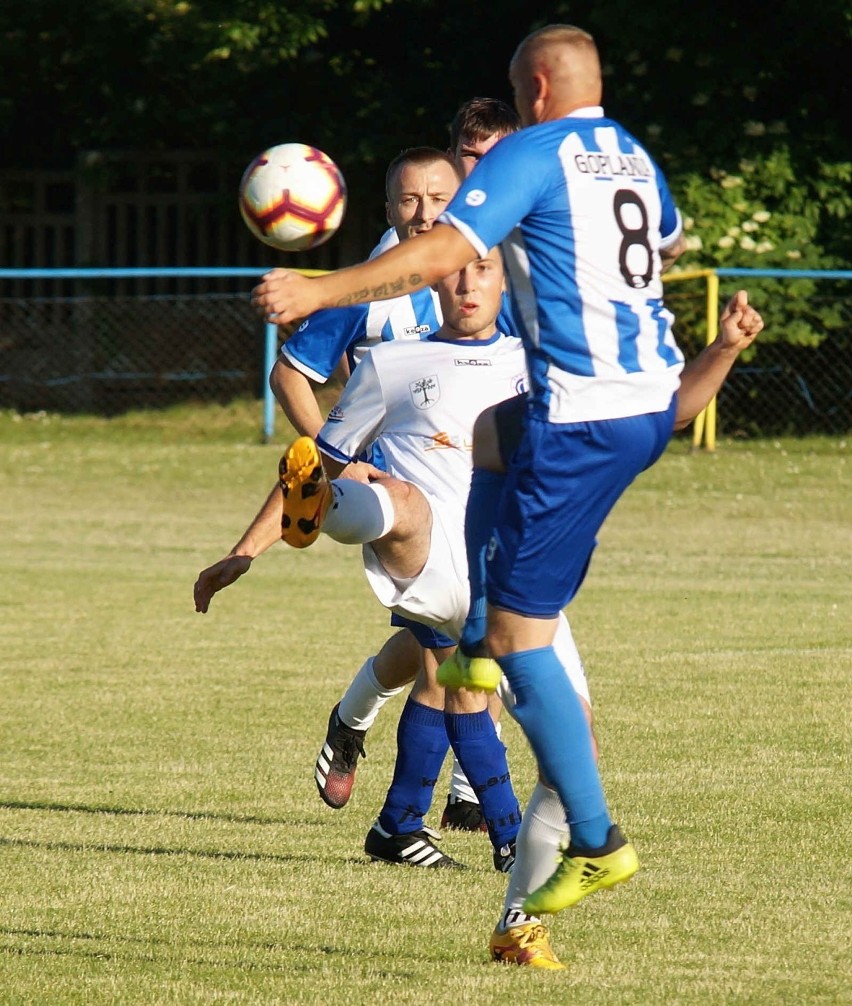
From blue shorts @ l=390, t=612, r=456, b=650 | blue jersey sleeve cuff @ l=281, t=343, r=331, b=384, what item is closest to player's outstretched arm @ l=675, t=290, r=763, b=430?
blue shorts @ l=390, t=612, r=456, b=650

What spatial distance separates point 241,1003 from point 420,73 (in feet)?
62.5

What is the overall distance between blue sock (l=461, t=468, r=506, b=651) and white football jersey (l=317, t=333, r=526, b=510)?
83cm

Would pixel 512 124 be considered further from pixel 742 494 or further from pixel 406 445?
pixel 742 494

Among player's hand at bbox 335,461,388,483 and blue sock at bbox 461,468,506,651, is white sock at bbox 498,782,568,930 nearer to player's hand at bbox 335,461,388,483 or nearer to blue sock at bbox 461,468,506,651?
blue sock at bbox 461,468,506,651

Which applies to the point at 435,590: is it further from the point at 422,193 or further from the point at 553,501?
the point at 422,193

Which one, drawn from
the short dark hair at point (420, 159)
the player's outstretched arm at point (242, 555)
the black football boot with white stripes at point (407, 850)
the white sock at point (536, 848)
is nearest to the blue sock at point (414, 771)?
the black football boot with white stripes at point (407, 850)

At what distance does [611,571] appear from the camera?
12500 mm

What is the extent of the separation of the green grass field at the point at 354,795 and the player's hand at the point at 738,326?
1.42 metres

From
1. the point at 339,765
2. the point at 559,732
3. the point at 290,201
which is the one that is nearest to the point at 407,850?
the point at 339,765

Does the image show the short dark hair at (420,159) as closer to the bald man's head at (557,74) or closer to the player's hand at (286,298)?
the bald man's head at (557,74)

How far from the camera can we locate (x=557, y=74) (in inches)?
159

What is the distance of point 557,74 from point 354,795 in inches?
118

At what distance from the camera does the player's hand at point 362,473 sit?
4984mm

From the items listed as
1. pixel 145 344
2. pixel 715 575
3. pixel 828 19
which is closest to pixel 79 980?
pixel 715 575
